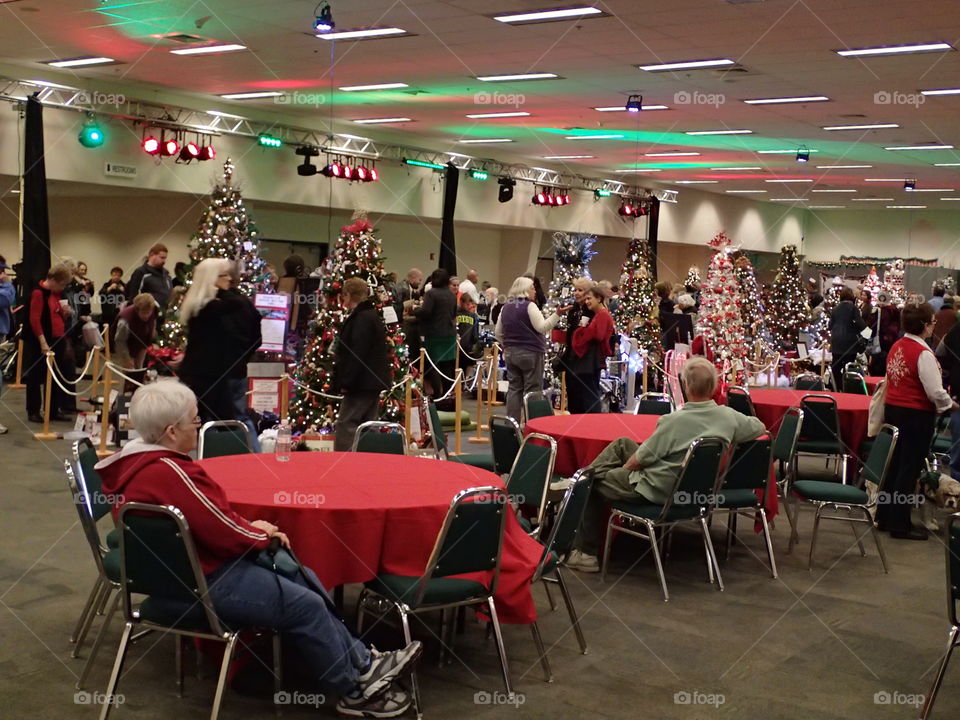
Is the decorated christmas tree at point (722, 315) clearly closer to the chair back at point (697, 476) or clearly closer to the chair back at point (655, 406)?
the chair back at point (655, 406)

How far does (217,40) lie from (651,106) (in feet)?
19.1

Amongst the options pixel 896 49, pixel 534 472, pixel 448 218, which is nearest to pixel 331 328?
pixel 534 472

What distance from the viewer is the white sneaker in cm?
612

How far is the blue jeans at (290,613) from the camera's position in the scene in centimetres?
364

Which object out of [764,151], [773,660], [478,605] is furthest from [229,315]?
[764,151]

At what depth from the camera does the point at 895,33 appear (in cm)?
926

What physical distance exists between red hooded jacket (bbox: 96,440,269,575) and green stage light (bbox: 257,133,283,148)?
13077mm

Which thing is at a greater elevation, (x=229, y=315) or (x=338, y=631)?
(x=229, y=315)

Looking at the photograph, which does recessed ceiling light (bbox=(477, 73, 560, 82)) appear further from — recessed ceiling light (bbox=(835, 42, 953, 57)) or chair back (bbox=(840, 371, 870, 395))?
chair back (bbox=(840, 371, 870, 395))

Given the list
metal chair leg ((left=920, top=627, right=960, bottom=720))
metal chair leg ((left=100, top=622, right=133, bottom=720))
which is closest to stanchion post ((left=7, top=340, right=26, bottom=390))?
metal chair leg ((left=100, top=622, right=133, bottom=720))

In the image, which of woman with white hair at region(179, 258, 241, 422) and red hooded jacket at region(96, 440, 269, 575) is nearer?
red hooded jacket at region(96, 440, 269, 575)

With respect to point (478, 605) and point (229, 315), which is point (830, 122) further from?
point (478, 605)

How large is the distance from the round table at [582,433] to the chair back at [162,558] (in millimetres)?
3002

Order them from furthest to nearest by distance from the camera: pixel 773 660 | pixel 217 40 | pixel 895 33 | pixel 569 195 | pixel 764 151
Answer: pixel 569 195, pixel 764 151, pixel 217 40, pixel 895 33, pixel 773 660
